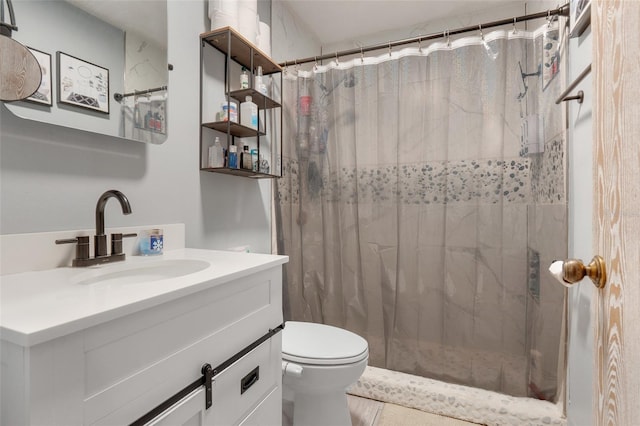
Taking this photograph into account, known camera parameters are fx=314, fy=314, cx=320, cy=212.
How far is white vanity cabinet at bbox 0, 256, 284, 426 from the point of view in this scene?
47 cm

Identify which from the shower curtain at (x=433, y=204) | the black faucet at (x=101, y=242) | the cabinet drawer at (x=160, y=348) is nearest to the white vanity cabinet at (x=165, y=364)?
the cabinet drawer at (x=160, y=348)

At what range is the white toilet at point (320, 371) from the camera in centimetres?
130

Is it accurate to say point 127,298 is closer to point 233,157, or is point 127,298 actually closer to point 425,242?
point 233,157

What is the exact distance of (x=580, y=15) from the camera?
1.14 metres

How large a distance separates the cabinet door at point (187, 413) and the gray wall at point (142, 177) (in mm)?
657

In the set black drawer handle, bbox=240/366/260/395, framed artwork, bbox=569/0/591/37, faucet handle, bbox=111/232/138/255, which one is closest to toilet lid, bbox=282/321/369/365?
black drawer handle, bbox=240/366/260/395

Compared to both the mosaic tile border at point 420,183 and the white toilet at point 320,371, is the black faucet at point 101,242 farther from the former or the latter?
the mosaic tile border at point 420,183

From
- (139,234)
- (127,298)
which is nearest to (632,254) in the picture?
(127,298)

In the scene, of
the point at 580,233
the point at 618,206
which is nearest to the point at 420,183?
the point at 580,233

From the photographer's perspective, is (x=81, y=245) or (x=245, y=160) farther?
(x=245, y=160)

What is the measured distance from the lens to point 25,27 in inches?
34.1

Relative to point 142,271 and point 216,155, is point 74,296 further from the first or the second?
point 216,155

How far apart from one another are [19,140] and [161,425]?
33.0 inches

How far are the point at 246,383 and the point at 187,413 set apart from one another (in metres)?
0.21
